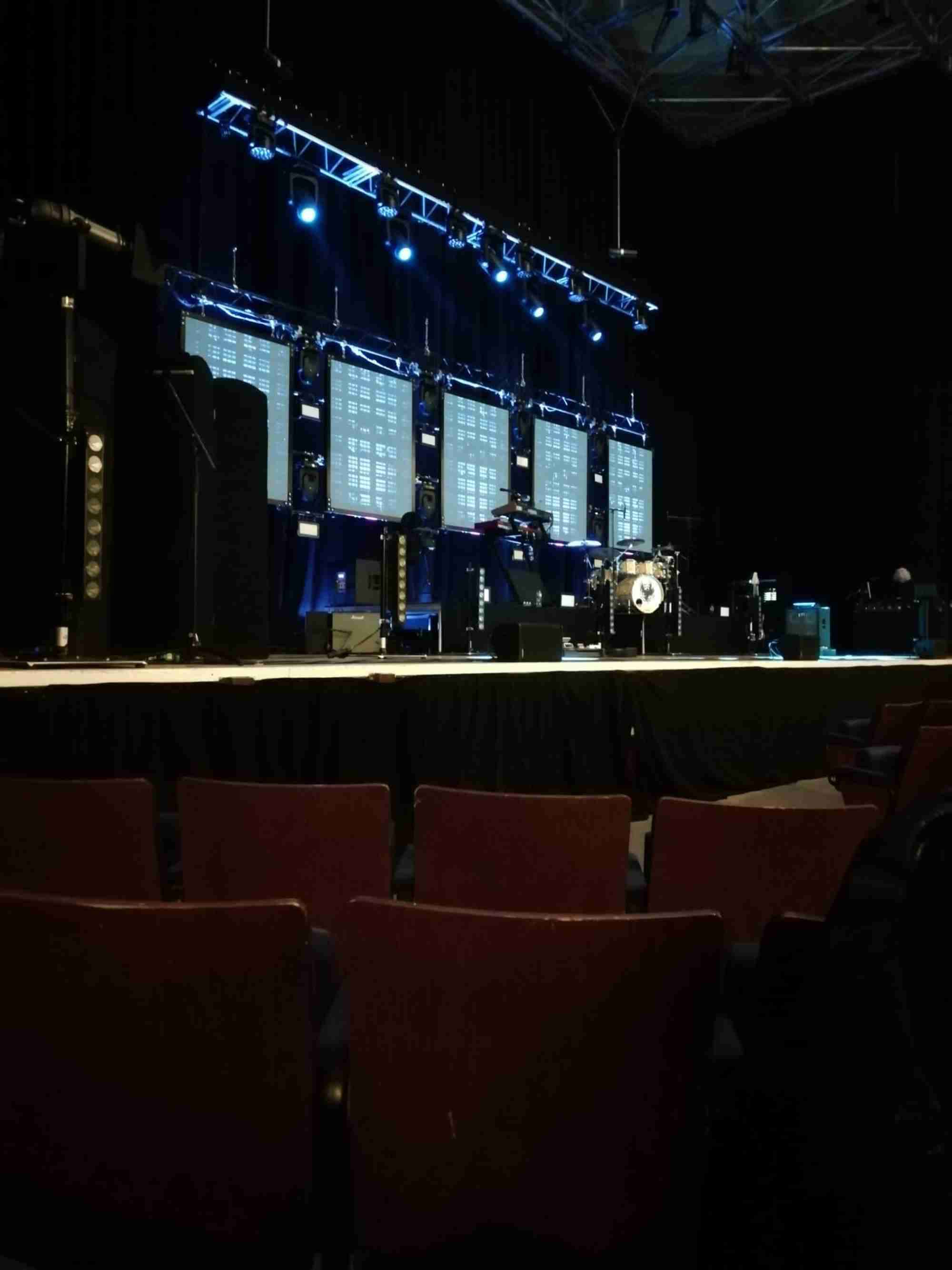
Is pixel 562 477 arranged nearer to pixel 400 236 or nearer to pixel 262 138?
pixel 400 236

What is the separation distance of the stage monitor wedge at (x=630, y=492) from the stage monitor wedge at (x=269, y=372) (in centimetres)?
424

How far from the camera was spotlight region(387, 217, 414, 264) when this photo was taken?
735cm

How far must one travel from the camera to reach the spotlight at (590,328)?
9383 mm

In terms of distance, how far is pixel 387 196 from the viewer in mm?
6988

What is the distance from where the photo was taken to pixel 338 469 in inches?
282

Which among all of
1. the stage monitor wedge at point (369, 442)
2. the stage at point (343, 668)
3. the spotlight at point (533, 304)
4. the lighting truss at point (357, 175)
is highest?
the lighting truss at point (357, 175)

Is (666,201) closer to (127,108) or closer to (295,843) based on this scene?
(127,108)

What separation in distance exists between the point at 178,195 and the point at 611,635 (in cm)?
464

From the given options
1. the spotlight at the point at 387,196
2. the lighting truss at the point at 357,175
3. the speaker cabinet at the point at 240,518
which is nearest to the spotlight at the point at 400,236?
the lighting truss at the point at 357,175

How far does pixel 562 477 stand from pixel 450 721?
20.3 feet

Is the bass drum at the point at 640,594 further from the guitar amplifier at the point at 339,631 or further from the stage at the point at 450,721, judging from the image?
the guitar amplifier at the point at 339,631

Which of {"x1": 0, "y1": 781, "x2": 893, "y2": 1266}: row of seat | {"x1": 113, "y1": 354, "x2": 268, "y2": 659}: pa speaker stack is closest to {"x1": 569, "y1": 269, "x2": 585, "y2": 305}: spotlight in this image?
{"x1": 113, "y1": 354, "x2": 268, "y2": 659}: pa speaker stack

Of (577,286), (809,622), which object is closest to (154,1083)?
(809,622)

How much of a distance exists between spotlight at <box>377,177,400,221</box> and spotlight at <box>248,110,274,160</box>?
3.37ft
